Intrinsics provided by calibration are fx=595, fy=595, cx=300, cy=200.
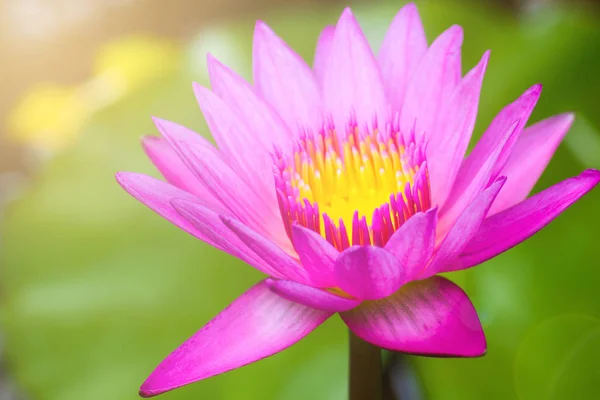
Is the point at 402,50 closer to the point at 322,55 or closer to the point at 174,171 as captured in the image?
the point at 322,55

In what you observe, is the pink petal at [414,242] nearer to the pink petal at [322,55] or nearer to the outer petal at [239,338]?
the outer petal at [239,338]

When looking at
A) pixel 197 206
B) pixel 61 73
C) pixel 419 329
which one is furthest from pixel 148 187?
pixel 61 73

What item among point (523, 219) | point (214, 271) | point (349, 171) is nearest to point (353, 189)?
point (349, 171)

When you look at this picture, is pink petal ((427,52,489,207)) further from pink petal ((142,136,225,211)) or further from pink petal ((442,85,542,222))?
pink petal ((142,136,225,211))

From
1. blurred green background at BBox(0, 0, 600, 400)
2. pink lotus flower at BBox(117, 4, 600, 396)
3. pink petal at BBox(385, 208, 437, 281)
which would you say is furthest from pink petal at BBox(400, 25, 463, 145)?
blurred green background at BBox(0, 0, 600, 400)

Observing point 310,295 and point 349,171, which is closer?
point 310,295

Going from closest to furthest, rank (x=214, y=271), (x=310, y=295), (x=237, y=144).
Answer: (x=310, y=295), (x=237, y=144), (x=214, y=271)
